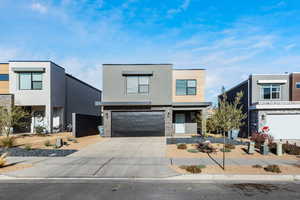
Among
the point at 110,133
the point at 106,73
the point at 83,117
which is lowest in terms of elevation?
the point at 110,133

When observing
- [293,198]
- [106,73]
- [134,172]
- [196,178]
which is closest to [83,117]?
[106,73]

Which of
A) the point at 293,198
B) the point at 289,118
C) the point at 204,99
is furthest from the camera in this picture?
the point at 204,99

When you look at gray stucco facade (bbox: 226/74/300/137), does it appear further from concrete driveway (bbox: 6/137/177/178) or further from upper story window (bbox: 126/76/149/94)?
concrete driveway (bbox: 6/137/177/178)

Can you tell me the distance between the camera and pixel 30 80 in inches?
797

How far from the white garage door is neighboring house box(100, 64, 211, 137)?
6472 mm

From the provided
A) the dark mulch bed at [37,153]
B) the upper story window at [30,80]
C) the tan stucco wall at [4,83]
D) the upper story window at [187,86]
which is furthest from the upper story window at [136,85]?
the tan stucco wall at [4,83]

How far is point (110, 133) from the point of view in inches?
739

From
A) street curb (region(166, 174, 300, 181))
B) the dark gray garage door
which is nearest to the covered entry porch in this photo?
the dark gray garage door

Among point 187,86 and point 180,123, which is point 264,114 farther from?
point 180,123

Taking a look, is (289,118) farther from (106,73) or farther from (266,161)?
(106,73)

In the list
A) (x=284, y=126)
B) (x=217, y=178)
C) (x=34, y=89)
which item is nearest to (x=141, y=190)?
(x=217, y=178)

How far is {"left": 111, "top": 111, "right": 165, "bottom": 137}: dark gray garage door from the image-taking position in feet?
61.8

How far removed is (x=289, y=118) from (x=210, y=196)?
16.6 m

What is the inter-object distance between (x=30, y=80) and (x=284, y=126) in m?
27.2
